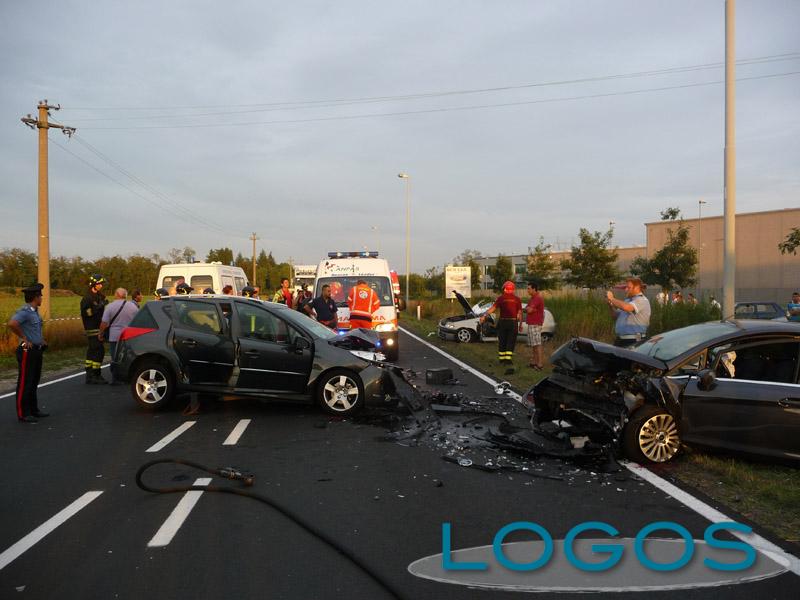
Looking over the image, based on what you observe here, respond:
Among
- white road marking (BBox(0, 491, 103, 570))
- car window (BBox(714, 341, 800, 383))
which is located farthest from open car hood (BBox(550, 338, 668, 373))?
white road marking (BBox(0, 491, 103, 570))

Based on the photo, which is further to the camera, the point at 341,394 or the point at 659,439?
the point at 341,394

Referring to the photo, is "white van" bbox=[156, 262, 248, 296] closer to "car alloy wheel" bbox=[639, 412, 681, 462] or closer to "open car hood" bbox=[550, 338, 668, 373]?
"open car hood" bbox=[550, 338, 668, 373]

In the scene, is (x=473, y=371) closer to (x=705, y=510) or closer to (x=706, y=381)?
(x=706, y=381)

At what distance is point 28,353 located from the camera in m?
8.62

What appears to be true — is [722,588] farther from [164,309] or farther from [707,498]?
[164,309]

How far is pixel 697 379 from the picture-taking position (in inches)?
250

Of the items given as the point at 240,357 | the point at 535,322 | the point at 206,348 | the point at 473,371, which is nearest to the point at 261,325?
the point at 240,357

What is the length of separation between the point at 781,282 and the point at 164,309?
40.4m

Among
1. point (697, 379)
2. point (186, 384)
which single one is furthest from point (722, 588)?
point (186, 384)

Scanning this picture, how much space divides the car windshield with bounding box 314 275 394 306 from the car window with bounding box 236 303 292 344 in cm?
578

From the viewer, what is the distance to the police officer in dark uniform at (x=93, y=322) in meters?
12.2

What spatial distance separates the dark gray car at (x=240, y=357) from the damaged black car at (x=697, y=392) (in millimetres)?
3176

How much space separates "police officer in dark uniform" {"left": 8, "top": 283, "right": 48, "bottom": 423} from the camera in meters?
8.53

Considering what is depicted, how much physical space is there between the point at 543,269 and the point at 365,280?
34.7 metres
